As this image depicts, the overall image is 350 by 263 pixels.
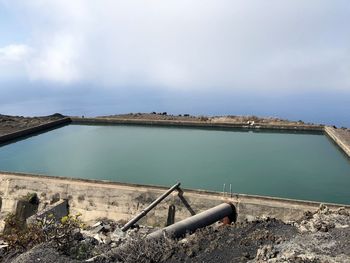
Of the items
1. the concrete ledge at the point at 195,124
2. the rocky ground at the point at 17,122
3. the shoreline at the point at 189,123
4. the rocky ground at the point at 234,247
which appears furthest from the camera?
the rocky ground at the point at 17,122

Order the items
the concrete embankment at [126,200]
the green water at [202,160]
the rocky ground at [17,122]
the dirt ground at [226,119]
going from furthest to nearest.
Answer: the dirt ground at [226,119] < the rocky ground at [17,122] < the green water at [202,160] < the concrete embankment at [126,200]

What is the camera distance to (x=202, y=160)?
23.0 m

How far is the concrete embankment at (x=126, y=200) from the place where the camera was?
13.6 metres

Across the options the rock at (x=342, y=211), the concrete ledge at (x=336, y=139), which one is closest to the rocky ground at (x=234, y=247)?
the rock at (x=342, y=211)

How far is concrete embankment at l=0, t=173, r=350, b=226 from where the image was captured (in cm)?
1365

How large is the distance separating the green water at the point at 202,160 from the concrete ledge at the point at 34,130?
0.69 meters

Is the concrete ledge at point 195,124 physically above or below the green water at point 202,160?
above

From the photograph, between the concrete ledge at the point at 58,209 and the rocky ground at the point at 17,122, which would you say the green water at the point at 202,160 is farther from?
the concrete ledge at the point at 58,209

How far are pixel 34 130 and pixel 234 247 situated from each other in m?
24.3

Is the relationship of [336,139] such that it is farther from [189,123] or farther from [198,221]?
[198,221]

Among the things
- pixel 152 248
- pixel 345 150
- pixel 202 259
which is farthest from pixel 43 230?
pixel 345 150

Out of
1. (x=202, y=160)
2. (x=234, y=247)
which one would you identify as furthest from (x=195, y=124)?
(x=234, y=247)

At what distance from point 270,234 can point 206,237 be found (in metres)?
1.62

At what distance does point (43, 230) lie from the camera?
981cm
